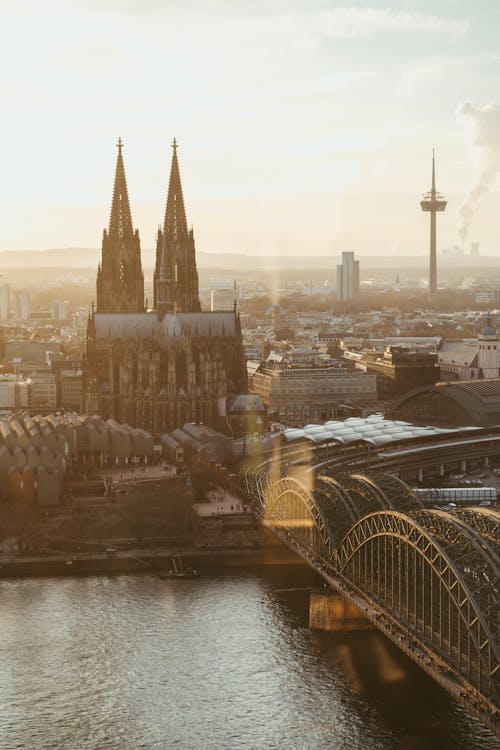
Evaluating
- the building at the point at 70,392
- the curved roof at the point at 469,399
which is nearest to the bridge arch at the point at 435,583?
the curved roof at the point at 469,399

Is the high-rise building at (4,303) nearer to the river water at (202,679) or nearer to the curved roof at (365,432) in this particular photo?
the curved roof at (365,432)

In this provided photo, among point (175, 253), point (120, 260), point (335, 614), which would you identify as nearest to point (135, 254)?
point (120, 260)

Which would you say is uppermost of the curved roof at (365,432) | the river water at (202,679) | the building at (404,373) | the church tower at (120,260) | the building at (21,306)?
the church tower at (120,260)

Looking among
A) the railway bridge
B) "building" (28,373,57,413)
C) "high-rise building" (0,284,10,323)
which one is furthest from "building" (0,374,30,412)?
"high-rise building" (0,284,10,323)

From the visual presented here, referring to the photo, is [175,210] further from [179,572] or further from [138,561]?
[179,572]

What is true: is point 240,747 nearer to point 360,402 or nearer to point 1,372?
point 360,402

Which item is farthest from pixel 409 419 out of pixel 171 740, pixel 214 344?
pixel 171 740
